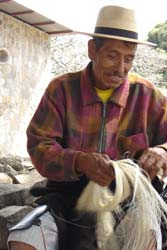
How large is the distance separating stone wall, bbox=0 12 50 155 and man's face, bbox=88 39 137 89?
7563mm

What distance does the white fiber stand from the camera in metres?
2.08

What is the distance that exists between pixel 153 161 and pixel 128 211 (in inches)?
10.2

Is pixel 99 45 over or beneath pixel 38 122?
over

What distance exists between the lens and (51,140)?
90.7 inches

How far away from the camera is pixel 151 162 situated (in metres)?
2.22

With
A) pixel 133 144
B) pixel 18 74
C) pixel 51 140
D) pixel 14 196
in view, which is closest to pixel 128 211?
pixel 133 144

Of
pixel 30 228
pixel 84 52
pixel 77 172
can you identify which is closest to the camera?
pixel 30 228

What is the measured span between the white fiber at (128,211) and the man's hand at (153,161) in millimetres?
46

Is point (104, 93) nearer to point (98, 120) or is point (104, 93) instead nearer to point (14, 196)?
point (98, 120)

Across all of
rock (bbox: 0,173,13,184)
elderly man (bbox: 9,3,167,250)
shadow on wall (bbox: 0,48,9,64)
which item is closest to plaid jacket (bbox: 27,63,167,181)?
elderly man (bbox: 9,3,167,250)

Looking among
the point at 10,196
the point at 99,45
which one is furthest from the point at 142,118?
the point at 10,196

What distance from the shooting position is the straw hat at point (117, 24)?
2361 millimetres

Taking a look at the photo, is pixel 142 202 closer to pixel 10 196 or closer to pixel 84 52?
pixel 10 196

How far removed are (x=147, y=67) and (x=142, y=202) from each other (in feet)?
43.7
